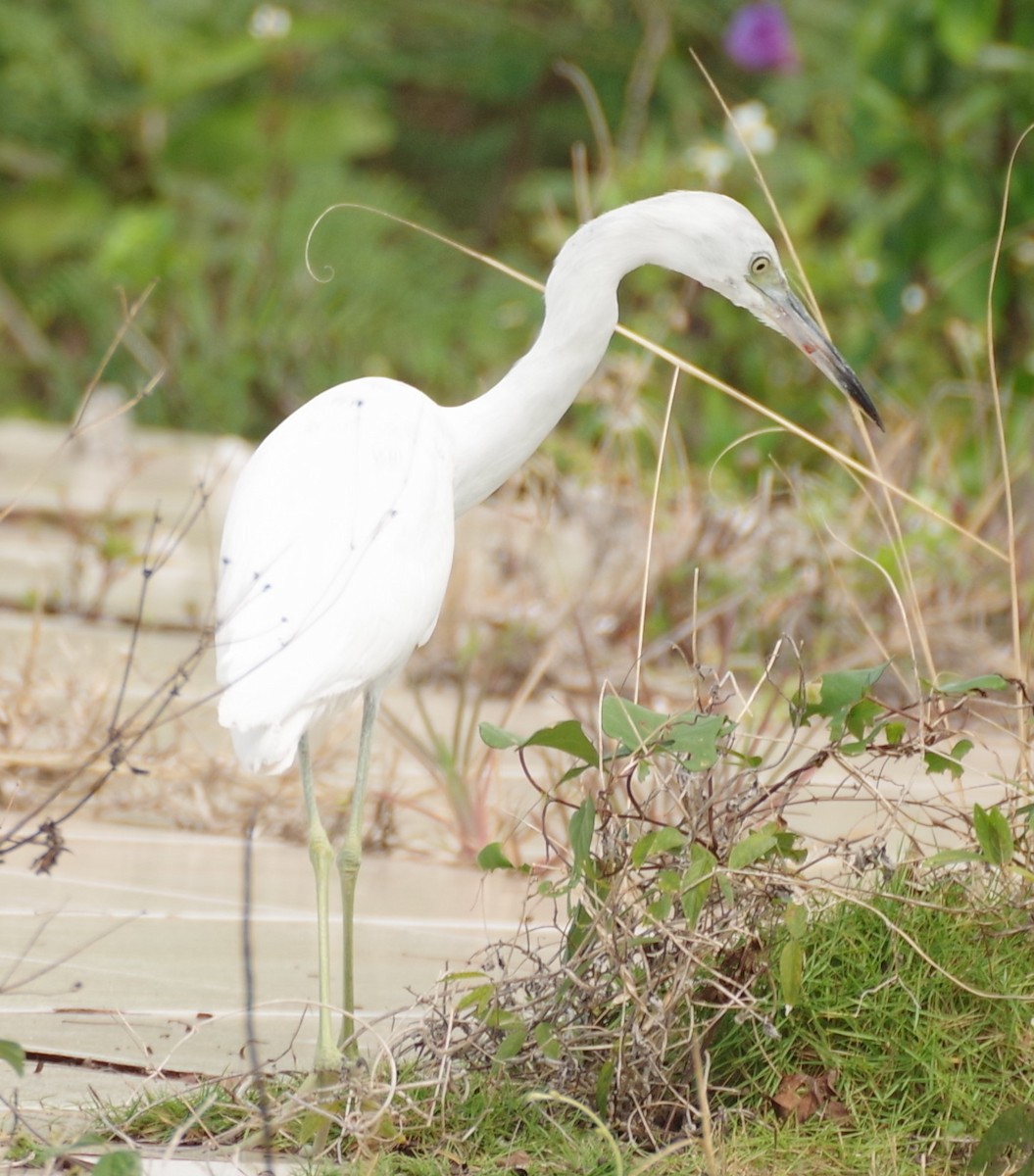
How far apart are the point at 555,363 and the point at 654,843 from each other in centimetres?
82

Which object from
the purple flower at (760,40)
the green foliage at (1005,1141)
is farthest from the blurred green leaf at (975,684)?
the purple flower at (760,40)

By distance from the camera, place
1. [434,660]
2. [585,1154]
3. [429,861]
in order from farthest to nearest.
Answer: [434,660]
[429,861]
[585,1154]

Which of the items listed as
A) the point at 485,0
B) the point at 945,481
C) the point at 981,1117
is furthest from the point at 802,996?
the point at 485,0

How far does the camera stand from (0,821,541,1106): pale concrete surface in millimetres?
2322

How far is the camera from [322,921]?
221 cm

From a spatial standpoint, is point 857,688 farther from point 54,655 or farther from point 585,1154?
point 54,655

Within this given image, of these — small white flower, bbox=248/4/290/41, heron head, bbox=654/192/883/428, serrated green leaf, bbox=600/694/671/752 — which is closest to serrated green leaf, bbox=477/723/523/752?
serrated green leaf, bbox=600/694/671/752

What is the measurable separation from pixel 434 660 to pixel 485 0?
9.47 metres

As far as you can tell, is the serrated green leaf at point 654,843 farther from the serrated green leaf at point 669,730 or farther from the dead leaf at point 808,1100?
the dead leaf at point 808,1100

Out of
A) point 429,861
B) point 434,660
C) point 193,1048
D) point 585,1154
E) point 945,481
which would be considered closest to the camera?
point 585,1154

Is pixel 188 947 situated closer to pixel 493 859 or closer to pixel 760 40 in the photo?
pixel 493 859

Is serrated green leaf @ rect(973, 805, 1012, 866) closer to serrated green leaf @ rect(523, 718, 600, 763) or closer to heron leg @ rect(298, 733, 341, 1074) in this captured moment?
serrated green leaf @ rect(523, 718, 600, 763)

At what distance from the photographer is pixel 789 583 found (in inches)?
203

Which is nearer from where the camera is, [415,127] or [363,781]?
Result: [363,781]
